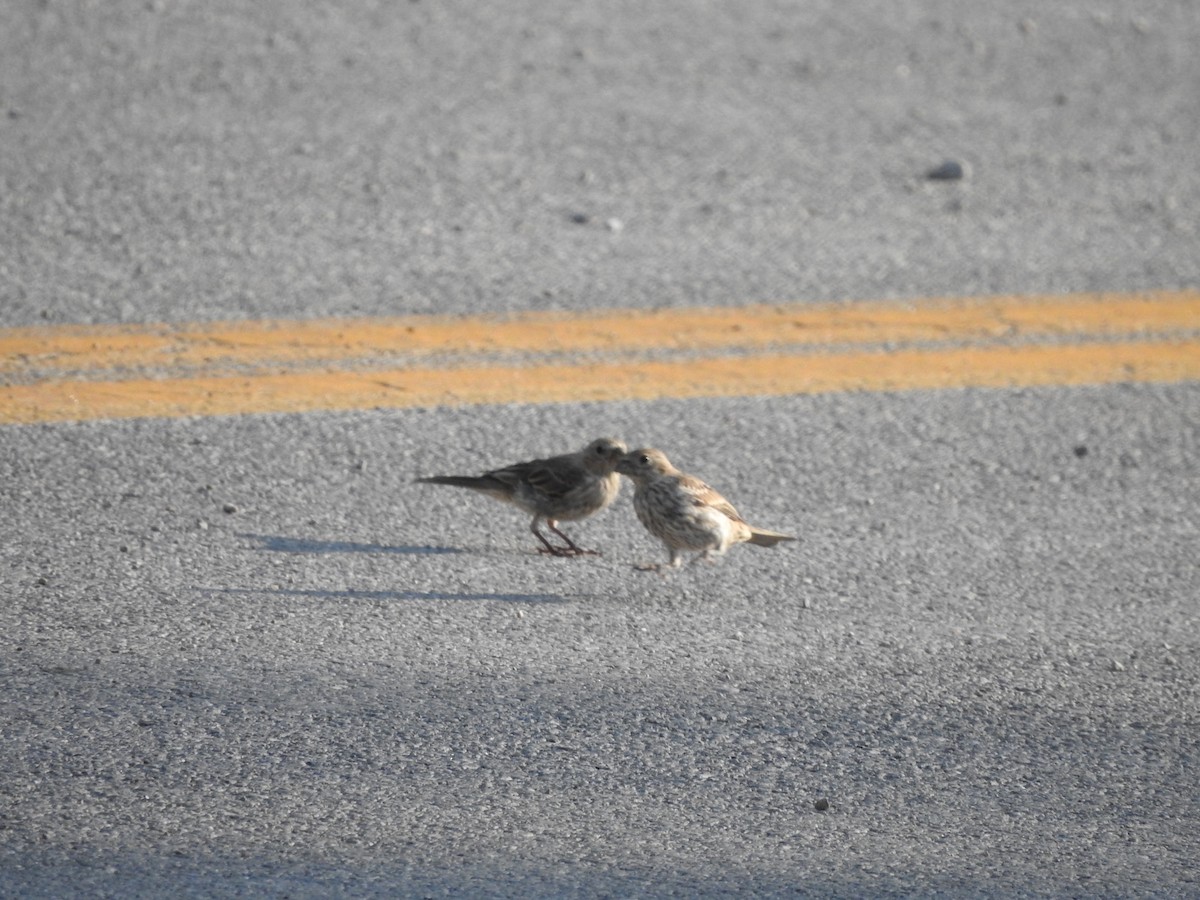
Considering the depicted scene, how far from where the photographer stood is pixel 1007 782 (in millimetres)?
5031

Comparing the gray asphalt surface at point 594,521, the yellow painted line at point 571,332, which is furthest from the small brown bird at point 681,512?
the yellow painted line at point 571,332

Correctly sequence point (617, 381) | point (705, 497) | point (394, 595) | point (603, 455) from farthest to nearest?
point (617, 381) < point (603, 455) < point (705, 497) < point (394, 595)

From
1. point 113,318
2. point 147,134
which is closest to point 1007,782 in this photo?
point 113,318

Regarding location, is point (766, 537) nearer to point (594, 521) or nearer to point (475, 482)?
point (594, 521)

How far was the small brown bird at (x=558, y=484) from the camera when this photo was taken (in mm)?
6672

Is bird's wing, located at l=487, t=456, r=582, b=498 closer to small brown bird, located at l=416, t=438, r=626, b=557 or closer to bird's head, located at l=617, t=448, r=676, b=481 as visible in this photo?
small brown bird, located at l=416, t=438, r=626, b=557

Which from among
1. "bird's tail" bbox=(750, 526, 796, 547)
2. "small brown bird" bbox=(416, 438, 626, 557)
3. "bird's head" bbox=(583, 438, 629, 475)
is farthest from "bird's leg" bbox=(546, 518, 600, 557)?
"bird's tail" bbox=(750, 526, 796, 547)

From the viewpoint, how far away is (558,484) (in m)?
6.67

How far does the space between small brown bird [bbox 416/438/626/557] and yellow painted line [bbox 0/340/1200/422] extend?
1109 mm

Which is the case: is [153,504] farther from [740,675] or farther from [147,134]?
[147,134]

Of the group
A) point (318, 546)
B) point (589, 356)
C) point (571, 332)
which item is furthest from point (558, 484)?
point (571, 332)

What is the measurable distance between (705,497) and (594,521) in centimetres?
94

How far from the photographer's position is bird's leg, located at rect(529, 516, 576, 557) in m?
6.69

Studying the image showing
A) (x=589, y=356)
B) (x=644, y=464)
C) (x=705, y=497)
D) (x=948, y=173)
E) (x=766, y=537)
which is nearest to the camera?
(x=705, y=497)
